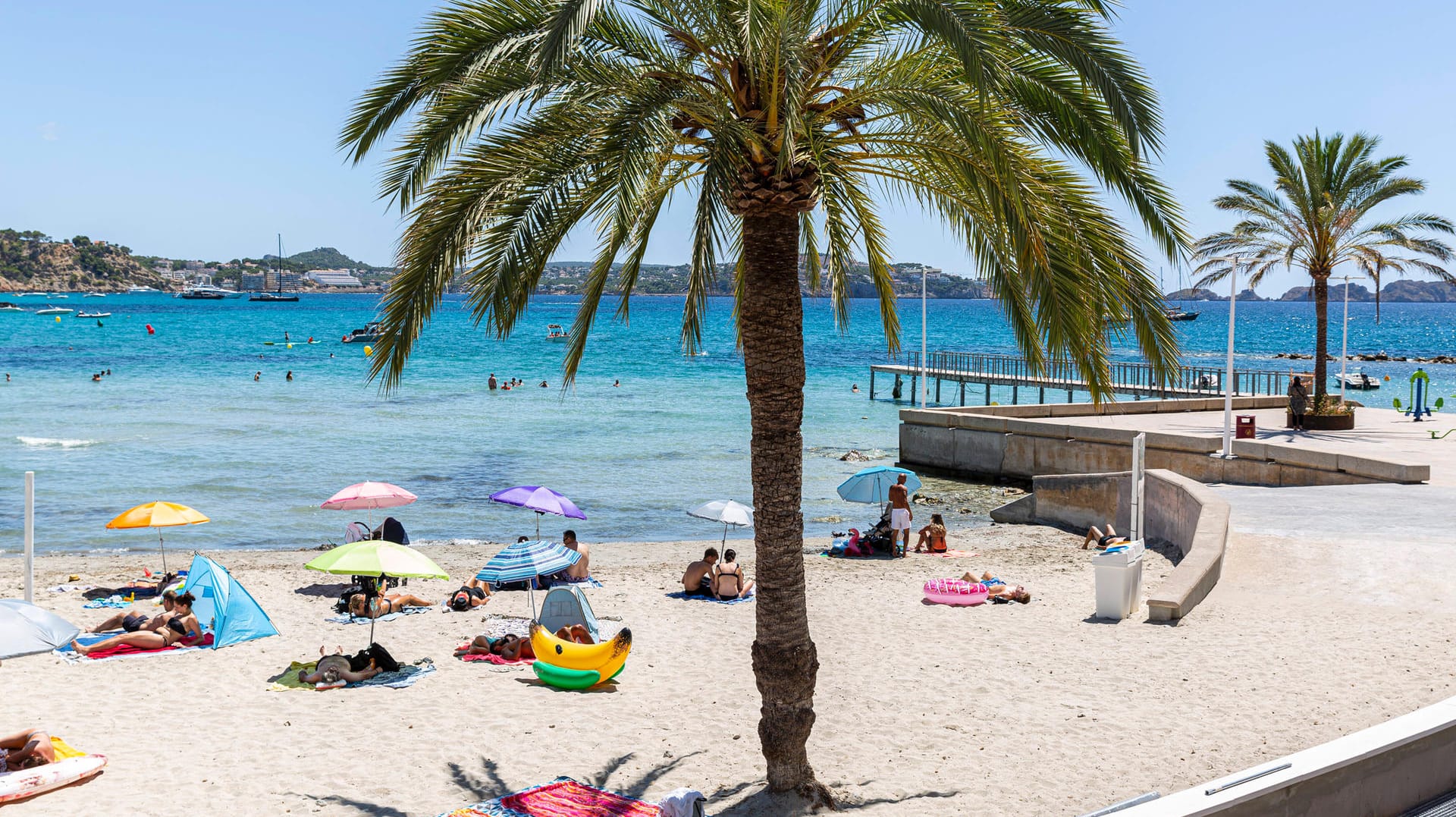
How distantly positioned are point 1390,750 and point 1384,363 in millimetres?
86614

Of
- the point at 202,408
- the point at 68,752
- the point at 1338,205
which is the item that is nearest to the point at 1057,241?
the point at 68,752

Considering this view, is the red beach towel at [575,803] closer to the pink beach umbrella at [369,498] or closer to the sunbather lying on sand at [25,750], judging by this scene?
the sunbather lying on sand at [25,750]

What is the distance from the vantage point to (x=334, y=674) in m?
10.8

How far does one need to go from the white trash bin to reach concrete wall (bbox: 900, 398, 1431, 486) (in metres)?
8.30

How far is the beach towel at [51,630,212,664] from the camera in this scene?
38.2ft

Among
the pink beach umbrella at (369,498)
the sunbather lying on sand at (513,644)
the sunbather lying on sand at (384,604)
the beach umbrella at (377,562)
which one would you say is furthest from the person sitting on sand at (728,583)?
the pink beach umbrella at (369,498)

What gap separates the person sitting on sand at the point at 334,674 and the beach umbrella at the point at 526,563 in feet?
6.64

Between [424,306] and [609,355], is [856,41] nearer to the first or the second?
[424,306]

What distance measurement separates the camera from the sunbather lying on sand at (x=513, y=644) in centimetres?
1166

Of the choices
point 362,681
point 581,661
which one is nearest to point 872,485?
point 581,661

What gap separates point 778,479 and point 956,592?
7.52m

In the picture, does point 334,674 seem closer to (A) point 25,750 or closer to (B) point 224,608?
(B) point 224,608

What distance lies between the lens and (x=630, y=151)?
5965mm

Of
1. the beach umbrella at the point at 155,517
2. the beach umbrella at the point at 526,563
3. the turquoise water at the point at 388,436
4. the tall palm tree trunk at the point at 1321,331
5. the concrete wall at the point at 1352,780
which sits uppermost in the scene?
the tall palm tree trunk at the point at 1321,331
